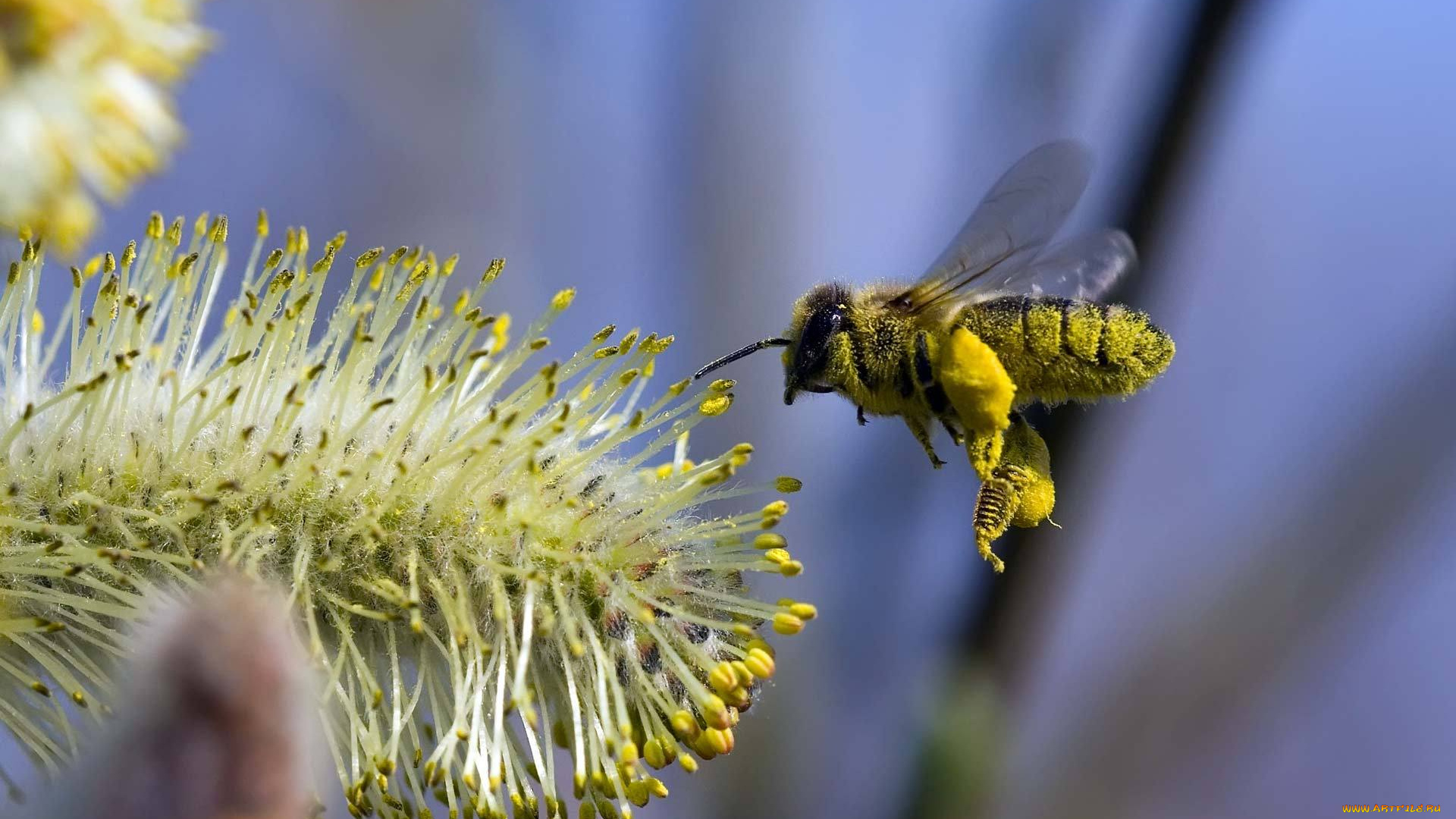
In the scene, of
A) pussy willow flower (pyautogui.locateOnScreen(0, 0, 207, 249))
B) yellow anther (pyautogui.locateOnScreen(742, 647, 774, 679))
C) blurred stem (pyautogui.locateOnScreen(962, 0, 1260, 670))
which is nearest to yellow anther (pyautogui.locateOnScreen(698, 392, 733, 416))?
yellow anther (pyautogui.locateOnScreen(742, 647, 774, 679))

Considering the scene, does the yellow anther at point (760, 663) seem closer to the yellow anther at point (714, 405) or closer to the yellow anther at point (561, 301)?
the yellow anther at point (714, 405)

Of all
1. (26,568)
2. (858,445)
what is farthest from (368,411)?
(858,445)

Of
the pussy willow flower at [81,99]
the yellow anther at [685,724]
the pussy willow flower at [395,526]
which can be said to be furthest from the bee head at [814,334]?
the pussy willow flower at [81,99]

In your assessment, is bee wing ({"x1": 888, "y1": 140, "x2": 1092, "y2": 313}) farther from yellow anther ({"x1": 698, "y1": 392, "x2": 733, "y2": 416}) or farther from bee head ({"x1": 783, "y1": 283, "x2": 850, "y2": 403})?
yellow anther ({"x1": 698, "y1": 392, "x2": 733, "y2": 416})

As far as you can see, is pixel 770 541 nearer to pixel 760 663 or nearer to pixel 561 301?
pixel 760 663

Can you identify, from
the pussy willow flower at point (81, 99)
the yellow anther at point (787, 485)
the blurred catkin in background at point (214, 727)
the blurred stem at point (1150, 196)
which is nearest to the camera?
the blurred catkin in background at point (214, 727)

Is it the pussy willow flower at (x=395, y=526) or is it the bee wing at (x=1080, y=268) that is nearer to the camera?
the pussy willow flower at (x=395, y=526)
